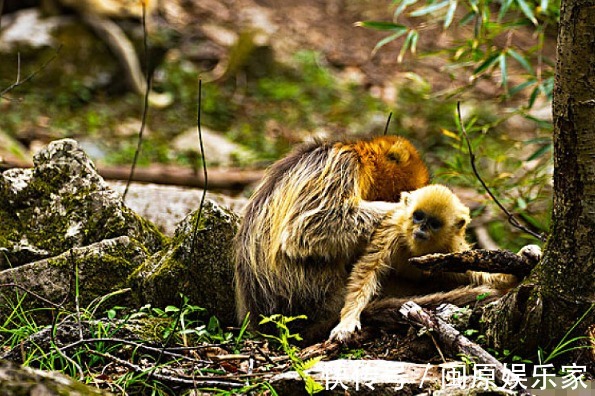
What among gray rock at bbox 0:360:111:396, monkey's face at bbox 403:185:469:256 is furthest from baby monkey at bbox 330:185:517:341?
gray rock at bbox 0:360:111:396

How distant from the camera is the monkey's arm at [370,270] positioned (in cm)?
424

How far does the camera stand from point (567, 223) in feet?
11.2

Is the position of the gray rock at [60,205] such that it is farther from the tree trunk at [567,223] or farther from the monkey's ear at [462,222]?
the tree trunk at [567,223]

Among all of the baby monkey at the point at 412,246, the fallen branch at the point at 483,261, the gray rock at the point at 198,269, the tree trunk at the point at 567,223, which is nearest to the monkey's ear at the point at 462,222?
the baby monkey at the point at 412,246

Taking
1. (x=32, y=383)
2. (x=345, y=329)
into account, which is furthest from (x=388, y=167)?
(x=32, y=383)

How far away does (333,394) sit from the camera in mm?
3508

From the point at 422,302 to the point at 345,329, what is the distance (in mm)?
445

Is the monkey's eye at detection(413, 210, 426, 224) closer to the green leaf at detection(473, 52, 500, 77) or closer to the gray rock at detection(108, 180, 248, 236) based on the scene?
the gray rock at detection(108, 180, 248, 236)

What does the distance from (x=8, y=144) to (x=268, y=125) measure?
165 inches

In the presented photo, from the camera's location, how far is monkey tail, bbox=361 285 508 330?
4.12 metres

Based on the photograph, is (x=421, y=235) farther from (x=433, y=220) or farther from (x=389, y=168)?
(x=389, y=168)

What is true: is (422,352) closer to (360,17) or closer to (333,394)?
(333,394)

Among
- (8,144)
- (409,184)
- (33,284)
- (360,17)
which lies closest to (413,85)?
(360,17)

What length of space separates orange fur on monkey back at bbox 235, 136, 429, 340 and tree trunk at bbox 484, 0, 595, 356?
102 cm
